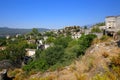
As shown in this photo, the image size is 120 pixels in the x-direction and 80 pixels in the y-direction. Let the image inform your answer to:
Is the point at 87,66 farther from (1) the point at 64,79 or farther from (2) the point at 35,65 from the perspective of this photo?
(2) the point at 35,65

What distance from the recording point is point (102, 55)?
1262cm

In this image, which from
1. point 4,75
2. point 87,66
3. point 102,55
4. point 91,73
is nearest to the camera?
point 91,73

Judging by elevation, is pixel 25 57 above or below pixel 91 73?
below

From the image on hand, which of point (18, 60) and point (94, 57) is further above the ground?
point (94, 57)

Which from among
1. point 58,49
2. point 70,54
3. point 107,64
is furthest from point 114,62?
point 58,49

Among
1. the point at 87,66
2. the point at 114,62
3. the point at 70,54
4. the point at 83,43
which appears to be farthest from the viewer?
the point at 83,43

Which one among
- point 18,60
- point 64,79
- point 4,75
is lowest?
point 18,60

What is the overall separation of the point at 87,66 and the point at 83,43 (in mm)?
13223

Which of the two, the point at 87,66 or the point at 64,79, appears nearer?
the point at 64,79

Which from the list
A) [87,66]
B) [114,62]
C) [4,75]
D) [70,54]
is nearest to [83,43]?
[70,54]

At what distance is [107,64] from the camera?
1090 cm

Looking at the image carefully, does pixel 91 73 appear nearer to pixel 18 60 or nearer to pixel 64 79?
pixel 64 79

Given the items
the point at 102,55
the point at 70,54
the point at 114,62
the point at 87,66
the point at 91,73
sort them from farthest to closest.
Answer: the point at 70,54 → the point at 102,55 → the point at 87,66 → the point at 91,73 → the point at 114,62

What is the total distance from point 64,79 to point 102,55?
2985 mm
